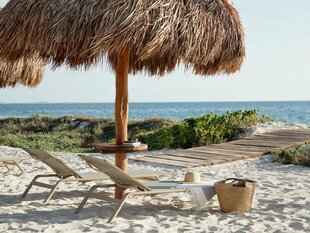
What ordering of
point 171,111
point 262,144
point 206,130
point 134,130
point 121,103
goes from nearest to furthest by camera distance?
point 121,103
point 262,144
point 206,130
point 134,130
point 171,111

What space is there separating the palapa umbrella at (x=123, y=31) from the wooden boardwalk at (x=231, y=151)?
3.78 metres

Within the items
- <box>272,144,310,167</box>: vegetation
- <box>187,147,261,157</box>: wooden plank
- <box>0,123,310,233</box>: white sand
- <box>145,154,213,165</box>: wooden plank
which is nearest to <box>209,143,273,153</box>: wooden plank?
<box>187,147,261,157</box>: wooden plank

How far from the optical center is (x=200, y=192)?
5324 mm

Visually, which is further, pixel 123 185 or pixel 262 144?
pixel 262 144

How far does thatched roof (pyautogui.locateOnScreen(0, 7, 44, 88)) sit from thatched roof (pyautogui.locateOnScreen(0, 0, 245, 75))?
423cm

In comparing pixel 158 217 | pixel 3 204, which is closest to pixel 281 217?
pixel 158 217

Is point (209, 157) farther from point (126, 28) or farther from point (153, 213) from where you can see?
point (126, 28)

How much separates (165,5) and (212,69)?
54.2 inches

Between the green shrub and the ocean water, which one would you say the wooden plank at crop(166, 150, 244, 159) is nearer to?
the green shrub

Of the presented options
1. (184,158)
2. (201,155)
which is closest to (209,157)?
(201,155)

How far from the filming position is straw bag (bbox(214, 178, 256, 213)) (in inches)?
207

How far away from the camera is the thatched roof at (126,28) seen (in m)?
4.97

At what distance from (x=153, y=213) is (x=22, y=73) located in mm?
5814

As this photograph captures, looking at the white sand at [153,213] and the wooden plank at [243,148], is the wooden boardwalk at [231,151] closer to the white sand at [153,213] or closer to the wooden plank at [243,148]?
the wooden plank at [243,148]
